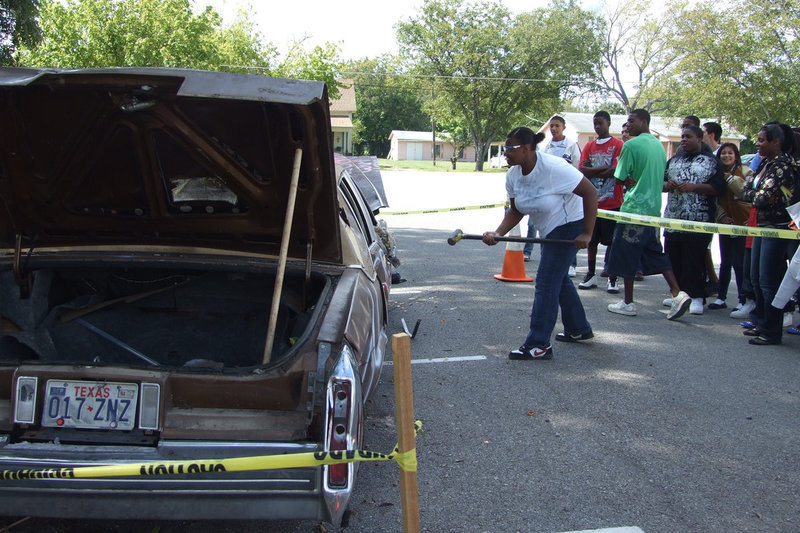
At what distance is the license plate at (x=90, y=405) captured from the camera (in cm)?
258

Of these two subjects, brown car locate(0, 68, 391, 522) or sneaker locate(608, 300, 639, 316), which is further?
sneaker locate(608, 300, 639, 316)

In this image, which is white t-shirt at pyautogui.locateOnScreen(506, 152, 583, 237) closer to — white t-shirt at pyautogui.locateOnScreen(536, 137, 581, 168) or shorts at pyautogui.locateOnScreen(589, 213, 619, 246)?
shorts at pyautogui.locateOnScreen(589, 213, 619, 246)

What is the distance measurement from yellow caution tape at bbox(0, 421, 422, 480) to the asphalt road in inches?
26.3

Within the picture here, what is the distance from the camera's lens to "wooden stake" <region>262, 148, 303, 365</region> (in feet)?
9.84

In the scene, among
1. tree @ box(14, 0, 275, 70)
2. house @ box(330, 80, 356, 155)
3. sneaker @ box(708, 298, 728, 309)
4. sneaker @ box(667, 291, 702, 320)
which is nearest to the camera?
sneaker @ box(667, 291, 702, 320)

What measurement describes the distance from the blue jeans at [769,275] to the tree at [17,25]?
11.8 metres

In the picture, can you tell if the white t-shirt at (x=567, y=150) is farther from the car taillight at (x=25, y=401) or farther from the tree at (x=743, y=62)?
the tree at (x=743, y=62)

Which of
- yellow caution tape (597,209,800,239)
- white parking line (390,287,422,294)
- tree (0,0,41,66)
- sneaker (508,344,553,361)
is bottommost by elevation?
sneaker (508,344,553,361)

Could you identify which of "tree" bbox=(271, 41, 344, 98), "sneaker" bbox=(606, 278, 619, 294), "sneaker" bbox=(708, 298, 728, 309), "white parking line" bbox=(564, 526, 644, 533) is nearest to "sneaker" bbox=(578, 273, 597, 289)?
"sneaker" bbox=(606, 278, 619, 294)

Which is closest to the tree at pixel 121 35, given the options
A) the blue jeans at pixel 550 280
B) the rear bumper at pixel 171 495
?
the blue jeans at pixel 550 280

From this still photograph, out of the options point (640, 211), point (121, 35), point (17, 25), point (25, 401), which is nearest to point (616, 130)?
point (121, 35)

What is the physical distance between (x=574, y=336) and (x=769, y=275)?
5.85 ft

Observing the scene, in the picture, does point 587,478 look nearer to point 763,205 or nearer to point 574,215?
point 574,215

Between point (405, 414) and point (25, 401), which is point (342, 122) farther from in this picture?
point (405, 414)
